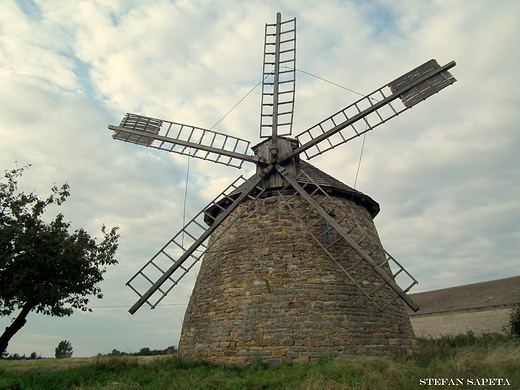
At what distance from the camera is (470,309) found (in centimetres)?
2109

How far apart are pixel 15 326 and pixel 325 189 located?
944 cm

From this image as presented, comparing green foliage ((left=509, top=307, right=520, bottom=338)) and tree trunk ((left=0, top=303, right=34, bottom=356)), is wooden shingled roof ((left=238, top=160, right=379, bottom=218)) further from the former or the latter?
green foliage ((left=509, top=307, right=520, bottom=338))

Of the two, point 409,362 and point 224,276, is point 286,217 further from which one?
point 409,362

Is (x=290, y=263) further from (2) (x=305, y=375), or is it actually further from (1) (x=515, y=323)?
(1) (x=515, y=323)

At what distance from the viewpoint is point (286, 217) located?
35.3 ft

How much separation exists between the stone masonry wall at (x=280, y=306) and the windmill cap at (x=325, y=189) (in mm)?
390

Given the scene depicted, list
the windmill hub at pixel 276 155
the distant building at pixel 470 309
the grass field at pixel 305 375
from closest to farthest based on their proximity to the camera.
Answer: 1. the grass field at pixel 305 375
2. the windmill hub at pixel 276 155
3. the distant building at pixel 470 309

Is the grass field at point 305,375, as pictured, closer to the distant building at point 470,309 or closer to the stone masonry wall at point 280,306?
the stone masonry wall at point 280,306

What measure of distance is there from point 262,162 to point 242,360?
5588mm

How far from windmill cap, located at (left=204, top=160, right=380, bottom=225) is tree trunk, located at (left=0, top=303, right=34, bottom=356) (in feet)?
18.7

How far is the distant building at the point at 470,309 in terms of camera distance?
19859 millimetres

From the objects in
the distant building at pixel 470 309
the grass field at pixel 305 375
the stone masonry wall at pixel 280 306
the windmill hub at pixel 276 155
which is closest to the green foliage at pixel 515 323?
the distant building at pixel 470 309

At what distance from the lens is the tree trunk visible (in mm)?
9945

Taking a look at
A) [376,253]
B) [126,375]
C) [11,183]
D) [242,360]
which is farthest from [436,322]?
[11,183]
